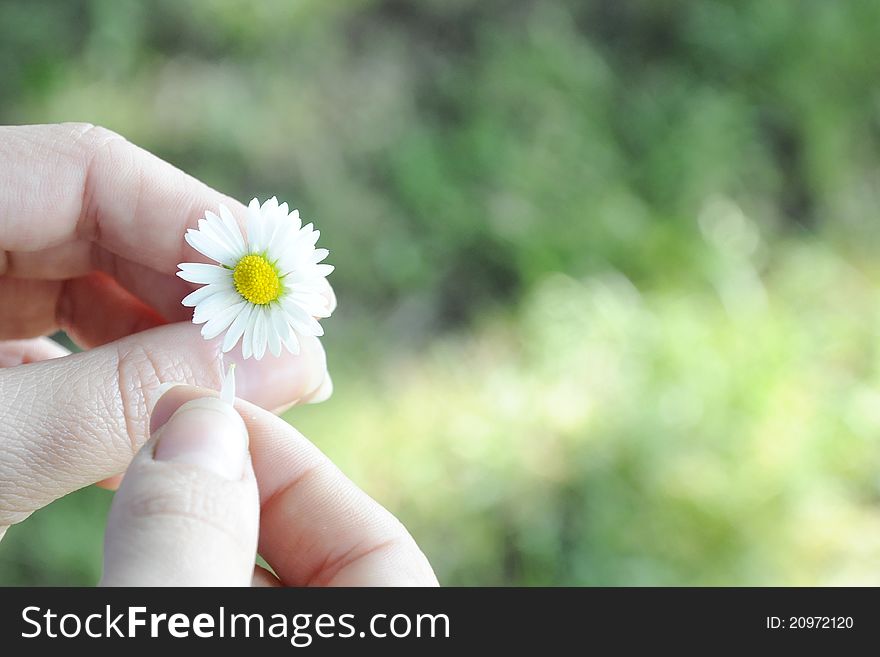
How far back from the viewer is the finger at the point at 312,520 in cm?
98

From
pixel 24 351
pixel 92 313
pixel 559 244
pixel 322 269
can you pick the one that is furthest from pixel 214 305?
pixel 559 244

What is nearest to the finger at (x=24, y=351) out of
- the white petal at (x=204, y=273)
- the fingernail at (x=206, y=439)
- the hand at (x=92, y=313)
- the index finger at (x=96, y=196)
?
the hand at (x=92, y=313)

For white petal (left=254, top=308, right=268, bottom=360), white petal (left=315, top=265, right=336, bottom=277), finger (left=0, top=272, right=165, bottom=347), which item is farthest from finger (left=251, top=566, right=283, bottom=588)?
finger (left=0, top=272, right=165, bottom=347)

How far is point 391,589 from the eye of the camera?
952 mm

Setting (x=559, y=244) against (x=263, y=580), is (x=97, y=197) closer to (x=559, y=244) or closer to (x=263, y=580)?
(x=263, y=580)

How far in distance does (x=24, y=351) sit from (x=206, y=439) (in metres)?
0.73

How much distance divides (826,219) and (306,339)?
163cm

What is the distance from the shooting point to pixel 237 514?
0.85 m

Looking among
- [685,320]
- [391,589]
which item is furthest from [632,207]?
[391,589]

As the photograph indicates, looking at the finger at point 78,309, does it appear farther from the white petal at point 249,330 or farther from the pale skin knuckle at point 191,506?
the pale skin knuckle at point 191,506

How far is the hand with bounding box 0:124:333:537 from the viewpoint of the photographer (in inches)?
39.9

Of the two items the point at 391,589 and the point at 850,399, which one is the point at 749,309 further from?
the point at 391,589

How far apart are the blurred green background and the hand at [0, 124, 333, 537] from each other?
643mm

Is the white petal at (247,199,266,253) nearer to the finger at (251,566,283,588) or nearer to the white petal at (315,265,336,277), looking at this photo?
the white petal at (315,265,336,277)
